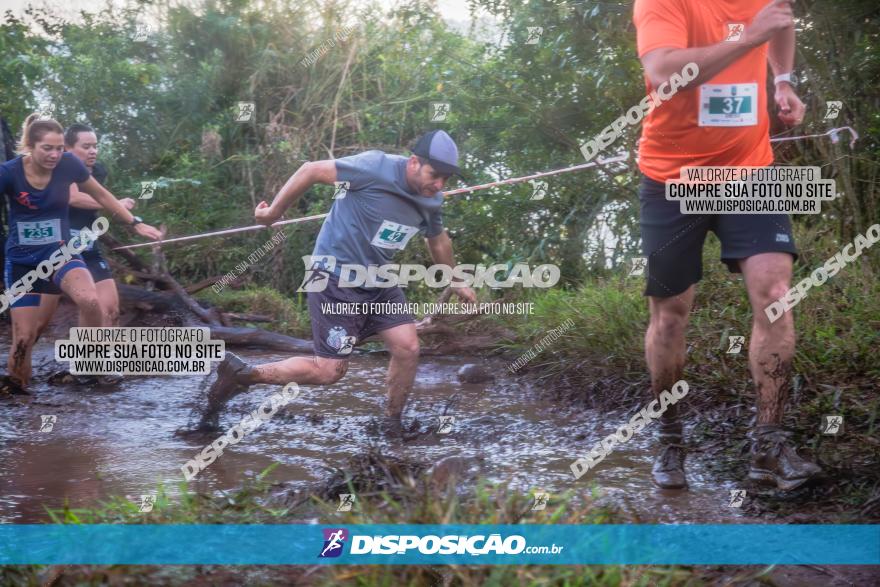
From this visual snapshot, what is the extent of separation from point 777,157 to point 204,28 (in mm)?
7489

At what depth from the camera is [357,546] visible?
264 centimetres

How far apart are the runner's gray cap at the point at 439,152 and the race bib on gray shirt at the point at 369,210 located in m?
0.16

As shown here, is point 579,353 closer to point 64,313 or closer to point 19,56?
point 64,313

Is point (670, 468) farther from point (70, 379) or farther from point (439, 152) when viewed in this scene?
point (70, 379)

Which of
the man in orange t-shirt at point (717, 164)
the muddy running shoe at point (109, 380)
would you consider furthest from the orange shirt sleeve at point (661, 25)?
the muddy running shoe at point (109, 380)

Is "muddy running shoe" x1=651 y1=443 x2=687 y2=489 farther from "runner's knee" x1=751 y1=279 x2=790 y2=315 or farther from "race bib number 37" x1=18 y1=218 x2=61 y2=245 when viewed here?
"race bib number 37" x1=18 y1=218 x2=61 y2=245

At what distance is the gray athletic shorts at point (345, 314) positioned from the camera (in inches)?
201

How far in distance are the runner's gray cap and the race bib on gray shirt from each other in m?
0.16

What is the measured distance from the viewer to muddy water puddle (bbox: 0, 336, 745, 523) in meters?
4.02

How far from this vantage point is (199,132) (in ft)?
38.3

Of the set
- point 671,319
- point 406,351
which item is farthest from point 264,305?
point 671,319

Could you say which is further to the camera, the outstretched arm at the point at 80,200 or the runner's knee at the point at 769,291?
the outstretched arm at the point at 80,200

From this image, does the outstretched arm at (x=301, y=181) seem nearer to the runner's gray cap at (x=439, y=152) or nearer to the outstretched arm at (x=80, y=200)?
the runner's gray cap at (x=439, y=152)

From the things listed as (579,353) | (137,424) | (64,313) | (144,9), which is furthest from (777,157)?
(144,9)
